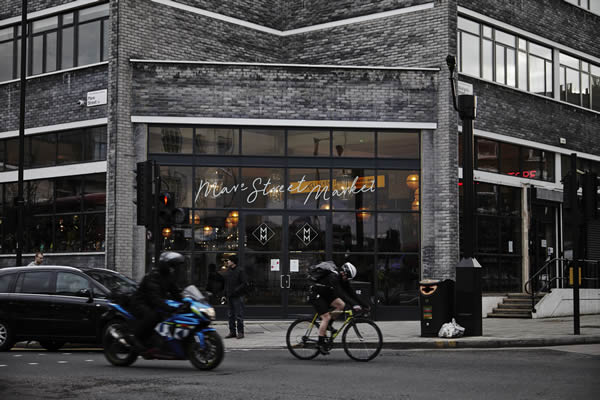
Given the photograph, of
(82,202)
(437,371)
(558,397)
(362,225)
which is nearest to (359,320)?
(437,371)

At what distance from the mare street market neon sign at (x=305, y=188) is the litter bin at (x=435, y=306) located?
6.35 meters

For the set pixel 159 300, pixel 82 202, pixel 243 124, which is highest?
pixel 243 124

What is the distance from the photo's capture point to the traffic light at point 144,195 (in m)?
15.3

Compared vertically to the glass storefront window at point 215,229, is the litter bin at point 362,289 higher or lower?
lower

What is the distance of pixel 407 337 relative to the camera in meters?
17.2

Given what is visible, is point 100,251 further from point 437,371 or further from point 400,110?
point 437,371

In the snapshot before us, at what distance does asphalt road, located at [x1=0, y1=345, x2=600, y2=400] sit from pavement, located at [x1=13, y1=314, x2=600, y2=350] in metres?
1.50

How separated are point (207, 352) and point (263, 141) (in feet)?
40.2

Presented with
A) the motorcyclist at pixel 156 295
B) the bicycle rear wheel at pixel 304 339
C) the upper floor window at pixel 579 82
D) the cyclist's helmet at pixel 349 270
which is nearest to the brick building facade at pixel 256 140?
the upper floor window at pixel 579 82

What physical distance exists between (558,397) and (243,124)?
1512cm

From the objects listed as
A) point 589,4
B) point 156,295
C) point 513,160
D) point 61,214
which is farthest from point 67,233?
point 589,4

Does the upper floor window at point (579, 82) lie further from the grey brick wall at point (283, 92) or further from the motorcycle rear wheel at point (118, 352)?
the motorcycle rear wheel at point (118, 352)

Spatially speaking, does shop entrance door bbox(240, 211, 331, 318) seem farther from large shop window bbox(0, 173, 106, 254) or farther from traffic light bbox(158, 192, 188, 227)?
traffic light bbox(158, 192, 188, 227)

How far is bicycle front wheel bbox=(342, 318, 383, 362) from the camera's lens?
1300 centimetres
